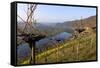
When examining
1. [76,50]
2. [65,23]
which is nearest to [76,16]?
[65,23]

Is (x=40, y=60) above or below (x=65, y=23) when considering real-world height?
below

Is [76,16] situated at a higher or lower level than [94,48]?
higher

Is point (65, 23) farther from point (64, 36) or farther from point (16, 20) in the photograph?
point (16, 20)
